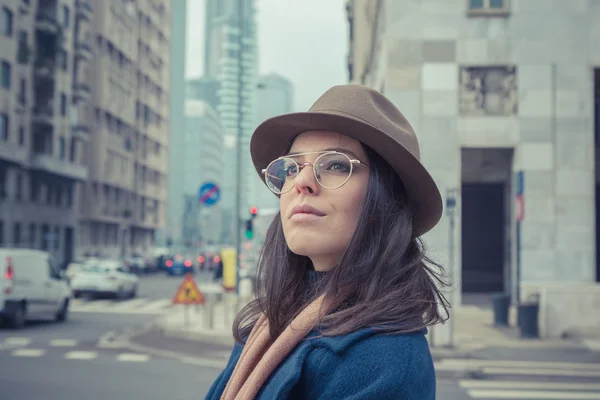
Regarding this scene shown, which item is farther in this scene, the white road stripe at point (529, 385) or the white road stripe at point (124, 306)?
the white road stripe at point (124, 306)

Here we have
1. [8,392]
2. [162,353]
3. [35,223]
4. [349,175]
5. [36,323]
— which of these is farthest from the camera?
[35,223]

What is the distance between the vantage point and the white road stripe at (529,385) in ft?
31.1

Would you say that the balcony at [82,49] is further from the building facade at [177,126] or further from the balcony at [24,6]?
the building facade at [177,126]

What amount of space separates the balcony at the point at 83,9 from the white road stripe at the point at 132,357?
4686 centimetres

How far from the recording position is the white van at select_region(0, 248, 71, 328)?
643 inches

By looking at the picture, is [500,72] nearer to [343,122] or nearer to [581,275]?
[581,275]

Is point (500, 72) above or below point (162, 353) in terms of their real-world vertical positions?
above

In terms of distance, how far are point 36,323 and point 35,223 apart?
3140 centimetres

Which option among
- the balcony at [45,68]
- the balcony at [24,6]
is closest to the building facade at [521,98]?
the balcony at [24,6]

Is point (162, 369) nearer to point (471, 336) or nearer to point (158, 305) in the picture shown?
point (471, 336)

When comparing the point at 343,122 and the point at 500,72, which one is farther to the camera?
the point at 500,72

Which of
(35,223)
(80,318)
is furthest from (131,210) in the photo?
(80,318)

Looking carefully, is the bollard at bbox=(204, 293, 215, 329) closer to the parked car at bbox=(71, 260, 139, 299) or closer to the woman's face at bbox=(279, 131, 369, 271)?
the parked car at bbox=(71, 260, 139, 299)

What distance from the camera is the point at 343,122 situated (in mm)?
1985
